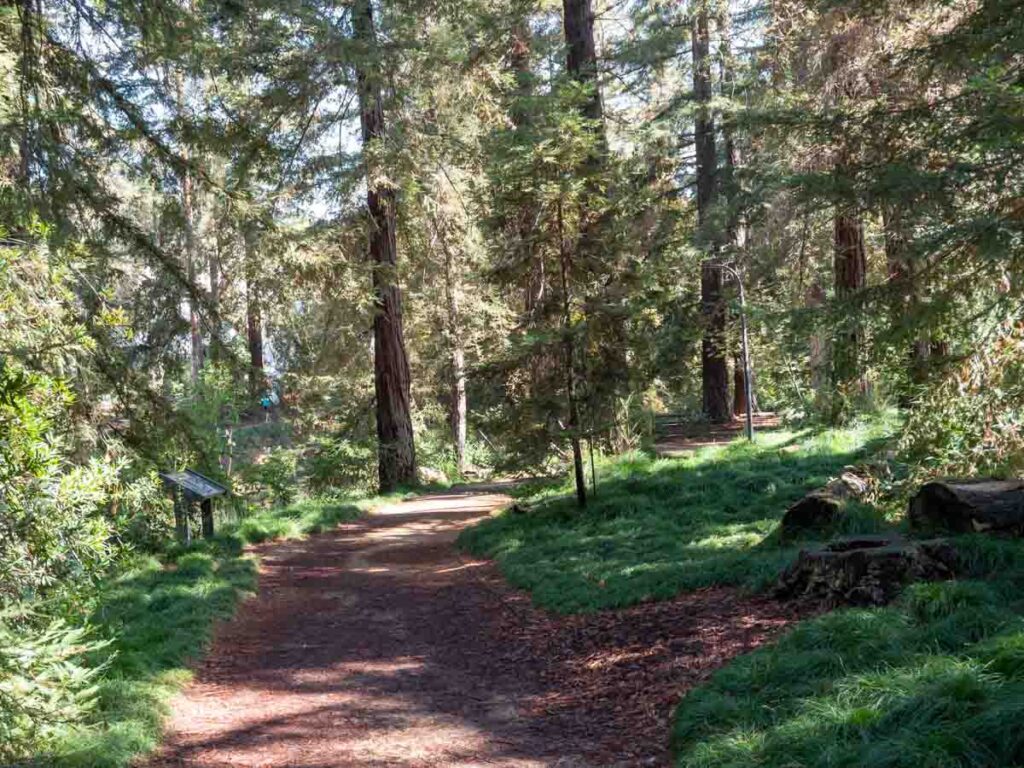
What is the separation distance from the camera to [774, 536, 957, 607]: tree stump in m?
5.43

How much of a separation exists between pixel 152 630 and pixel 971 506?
6.24 m

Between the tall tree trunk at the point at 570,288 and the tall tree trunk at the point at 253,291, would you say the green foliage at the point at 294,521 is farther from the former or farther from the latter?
the tall tree trunk at the point at 570,288

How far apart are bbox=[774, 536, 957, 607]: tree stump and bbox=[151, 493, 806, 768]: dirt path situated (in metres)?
0.34

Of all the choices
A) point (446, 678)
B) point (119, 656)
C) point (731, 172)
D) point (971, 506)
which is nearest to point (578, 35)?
point (731, 172)

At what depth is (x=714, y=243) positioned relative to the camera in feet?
54.0

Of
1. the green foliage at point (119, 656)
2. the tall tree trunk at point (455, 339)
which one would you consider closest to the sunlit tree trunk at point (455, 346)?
the tall tree trunk at point (455, 339)

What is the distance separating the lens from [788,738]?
369 centimetres

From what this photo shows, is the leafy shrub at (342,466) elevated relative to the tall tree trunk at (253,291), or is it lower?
lower

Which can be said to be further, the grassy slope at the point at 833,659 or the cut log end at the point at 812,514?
the cut log end at the point at 812,514

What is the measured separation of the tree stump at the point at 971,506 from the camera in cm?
588

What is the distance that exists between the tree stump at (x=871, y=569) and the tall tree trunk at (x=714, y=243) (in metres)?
11.1

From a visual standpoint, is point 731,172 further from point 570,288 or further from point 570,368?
point 570,368

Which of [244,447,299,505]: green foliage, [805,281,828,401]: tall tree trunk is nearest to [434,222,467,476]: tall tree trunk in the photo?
[244,447,299,505]: green foliage

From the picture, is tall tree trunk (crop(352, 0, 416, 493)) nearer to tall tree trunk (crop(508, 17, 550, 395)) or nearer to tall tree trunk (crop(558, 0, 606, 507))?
tall tree trunk (crop(508, 17, 550, 395))
